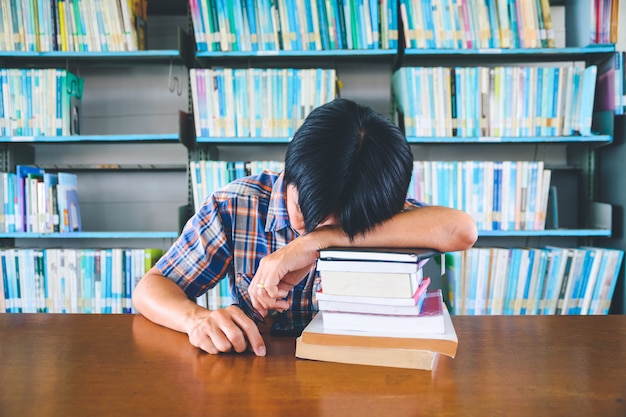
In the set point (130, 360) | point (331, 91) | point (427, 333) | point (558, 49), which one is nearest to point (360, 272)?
point (427, 333)

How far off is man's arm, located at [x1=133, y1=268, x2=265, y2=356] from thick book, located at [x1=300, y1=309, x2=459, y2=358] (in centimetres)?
9

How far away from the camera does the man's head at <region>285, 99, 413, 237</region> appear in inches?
31.7

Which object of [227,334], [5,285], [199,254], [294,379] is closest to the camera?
[294,379]

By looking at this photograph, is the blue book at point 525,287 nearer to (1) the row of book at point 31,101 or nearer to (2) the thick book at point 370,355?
(2) the thick book at point 370,355

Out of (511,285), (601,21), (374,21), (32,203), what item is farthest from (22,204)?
(601,21)

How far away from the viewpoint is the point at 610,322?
94 cm

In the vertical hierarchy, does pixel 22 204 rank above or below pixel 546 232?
above

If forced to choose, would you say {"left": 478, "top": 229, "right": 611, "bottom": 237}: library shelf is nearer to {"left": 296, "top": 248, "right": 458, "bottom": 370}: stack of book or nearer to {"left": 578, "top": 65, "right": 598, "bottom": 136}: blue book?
{"left": 578, "top": 65, "right": 598, "bottom": 136}: blue book

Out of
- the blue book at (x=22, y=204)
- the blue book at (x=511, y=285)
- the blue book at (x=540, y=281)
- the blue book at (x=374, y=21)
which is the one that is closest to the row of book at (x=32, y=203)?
the blue book at (x=22, y=204)

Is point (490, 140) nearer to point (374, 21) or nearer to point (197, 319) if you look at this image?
point (374, 21)

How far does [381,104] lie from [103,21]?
125 cm

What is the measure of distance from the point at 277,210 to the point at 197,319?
0.38 metres

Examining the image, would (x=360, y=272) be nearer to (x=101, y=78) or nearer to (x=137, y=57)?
(x=137, y=57)

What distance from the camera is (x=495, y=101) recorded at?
2121 millimetres
